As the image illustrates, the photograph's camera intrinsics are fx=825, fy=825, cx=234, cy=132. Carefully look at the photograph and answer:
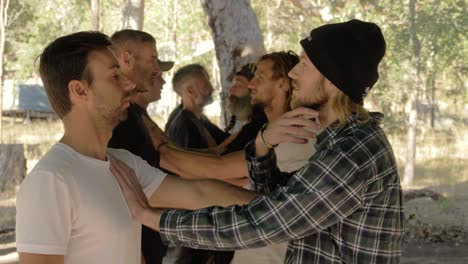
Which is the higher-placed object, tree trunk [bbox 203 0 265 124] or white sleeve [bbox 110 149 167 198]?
tree trunk [bbox 203 0 265 124]

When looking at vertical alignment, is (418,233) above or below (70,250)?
below

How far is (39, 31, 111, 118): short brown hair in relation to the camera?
7.48 feet

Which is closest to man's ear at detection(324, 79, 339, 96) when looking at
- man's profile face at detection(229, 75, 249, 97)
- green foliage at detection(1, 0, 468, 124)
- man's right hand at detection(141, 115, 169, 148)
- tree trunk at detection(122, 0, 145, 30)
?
man's right hand at detection(141, 115, 169, 148)

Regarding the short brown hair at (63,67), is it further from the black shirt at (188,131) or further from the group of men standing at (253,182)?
the black shirt at (188,131)

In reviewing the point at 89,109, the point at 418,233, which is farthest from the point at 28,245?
the point at 418,233

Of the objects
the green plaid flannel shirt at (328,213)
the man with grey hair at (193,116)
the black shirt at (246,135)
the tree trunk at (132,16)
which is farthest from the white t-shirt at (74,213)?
the tree trunk at (132,16)

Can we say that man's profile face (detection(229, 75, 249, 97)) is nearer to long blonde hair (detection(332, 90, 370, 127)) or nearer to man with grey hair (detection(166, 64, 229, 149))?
man with grey hair (detection(166, 64, 229, 149))

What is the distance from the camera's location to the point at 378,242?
7.22 ft

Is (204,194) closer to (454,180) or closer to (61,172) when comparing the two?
(61,172)

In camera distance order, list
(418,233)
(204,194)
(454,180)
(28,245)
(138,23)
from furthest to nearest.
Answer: (454,180) → (138,23) → (418,233) → (204,194) → (28,245)

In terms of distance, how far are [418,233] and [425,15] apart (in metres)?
6.46

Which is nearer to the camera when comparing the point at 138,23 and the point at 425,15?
the point at 138,23

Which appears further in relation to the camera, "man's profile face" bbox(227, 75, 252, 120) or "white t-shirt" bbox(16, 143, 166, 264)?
"man's profile face" bbox(227, 75, 252, 120)

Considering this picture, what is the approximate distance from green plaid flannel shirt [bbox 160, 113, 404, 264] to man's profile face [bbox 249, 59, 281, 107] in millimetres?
2003
